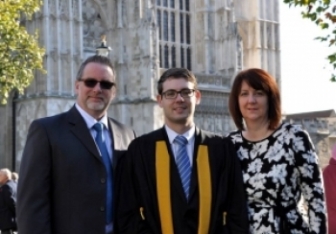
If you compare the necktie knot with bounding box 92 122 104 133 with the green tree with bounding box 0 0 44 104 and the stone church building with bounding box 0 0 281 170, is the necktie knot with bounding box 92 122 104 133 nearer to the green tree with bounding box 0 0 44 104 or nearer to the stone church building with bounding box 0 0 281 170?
the green tree with bounding box 0 0 44 104

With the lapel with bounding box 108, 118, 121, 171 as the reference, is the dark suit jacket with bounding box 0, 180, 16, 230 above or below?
below

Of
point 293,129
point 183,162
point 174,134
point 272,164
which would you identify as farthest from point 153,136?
point 293,129

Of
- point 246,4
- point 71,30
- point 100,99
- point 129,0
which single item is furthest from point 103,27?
point 100,99

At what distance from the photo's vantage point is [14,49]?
18516 mm

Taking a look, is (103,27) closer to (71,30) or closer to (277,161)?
(71,30)

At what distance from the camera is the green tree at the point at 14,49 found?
58.8ft

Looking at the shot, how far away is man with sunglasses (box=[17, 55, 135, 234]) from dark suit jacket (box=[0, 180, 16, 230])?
7203 millimetres

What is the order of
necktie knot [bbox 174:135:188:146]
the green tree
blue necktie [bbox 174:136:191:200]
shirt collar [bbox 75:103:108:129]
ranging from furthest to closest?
the green tree < shirt collar [bbox 75:103:108:129] < necktie knot [bbox 174:135:188:146] < blue necktie [bbox 174:136:191:200]

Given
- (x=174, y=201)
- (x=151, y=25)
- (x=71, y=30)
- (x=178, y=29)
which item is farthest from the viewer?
(x=178, y=29)

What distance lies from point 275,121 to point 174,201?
83 cm

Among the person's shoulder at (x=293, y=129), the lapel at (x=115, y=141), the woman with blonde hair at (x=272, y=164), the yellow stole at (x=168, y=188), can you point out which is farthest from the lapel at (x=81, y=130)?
the person's shoulder at (x=293, y=129)

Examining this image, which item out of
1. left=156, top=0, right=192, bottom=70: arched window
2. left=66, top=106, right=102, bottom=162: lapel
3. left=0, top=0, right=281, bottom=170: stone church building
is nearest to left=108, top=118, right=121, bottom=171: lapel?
left=66, top=106, right=102, bottom=162: lapel

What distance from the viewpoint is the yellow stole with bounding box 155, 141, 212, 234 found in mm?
5062

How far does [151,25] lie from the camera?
32.7m
